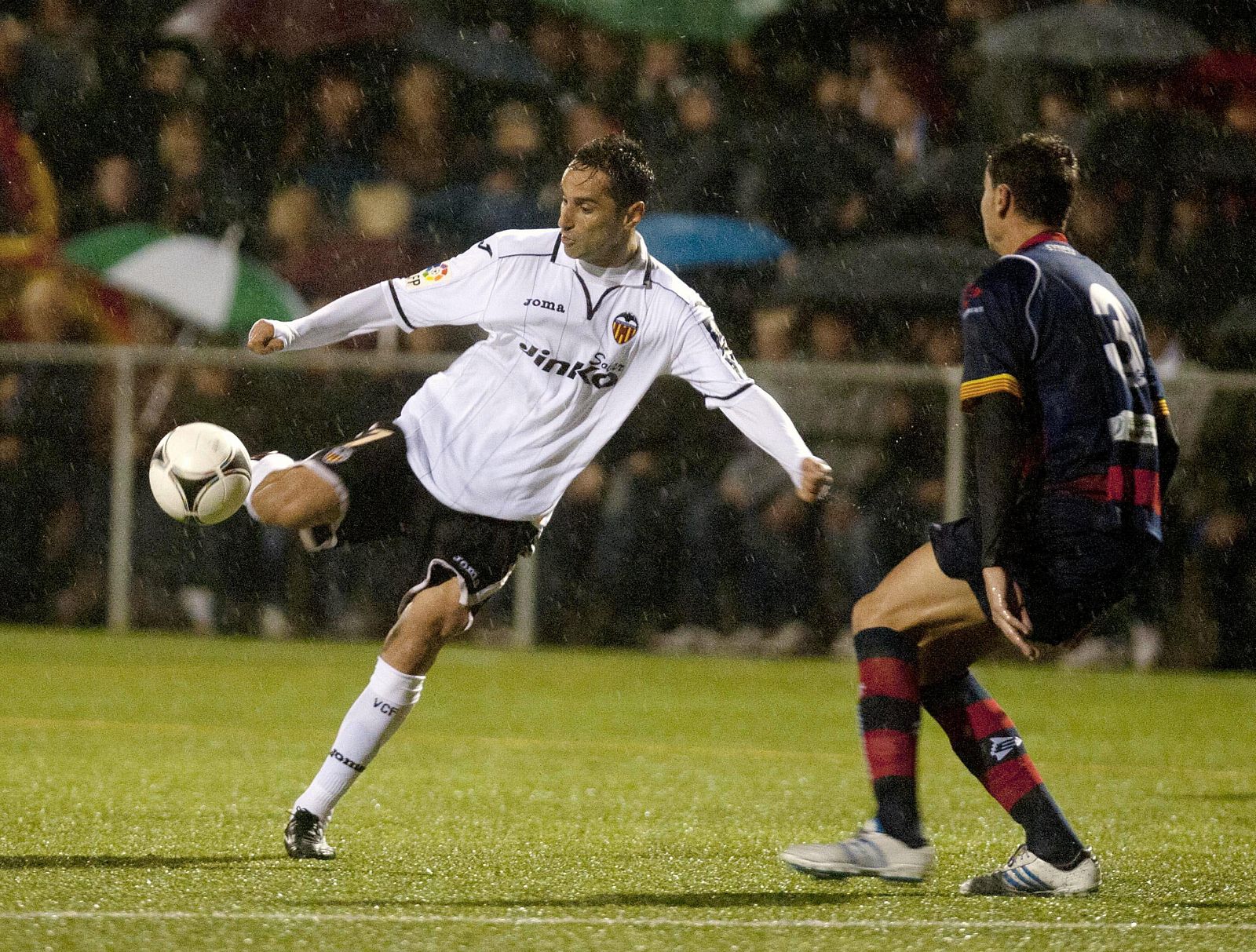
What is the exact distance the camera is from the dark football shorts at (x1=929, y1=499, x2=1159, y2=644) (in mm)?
4734

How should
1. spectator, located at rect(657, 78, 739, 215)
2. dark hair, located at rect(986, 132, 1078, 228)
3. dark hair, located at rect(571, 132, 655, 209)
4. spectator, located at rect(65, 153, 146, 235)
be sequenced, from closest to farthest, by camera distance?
dark hair, located at rect(986, 132, 1078, 228)
dark hair, located at rect(571, 132, 655, 209)
spectator, located at rect(657, 78, 739, 215)
spectator, located at rect(65, 153, 146, 235)

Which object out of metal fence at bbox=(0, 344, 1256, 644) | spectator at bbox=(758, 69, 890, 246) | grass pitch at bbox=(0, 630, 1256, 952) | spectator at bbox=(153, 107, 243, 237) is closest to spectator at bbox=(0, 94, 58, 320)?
spectator at bbox=(153, 107, 243, 237)

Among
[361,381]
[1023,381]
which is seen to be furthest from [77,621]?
[1023,381]

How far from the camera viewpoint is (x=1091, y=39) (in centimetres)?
1340

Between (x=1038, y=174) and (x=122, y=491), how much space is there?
850 centimetres

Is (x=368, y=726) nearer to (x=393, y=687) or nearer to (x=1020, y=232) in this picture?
(x=393, y=687)

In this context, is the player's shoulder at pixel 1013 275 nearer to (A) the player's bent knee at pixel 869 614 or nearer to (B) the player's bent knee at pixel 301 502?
Answer: (A) the player's bent knee at pixel 869 614

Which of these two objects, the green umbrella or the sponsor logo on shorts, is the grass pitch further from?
the green umbrella

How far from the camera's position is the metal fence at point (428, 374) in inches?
462

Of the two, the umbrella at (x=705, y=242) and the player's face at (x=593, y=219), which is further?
the umbrella at (x=705, y=242)

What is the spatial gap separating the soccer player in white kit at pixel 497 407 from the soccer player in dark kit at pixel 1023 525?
0.71 meters

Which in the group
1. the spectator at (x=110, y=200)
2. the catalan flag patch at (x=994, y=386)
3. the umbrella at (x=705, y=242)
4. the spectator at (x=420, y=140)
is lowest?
the catalan flag patch at (x=994, y=386)

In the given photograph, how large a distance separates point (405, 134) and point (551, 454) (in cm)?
833

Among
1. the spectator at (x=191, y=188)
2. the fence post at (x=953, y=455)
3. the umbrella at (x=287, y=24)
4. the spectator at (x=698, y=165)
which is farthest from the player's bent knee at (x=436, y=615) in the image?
the umbrella at (x=287, y=24)
